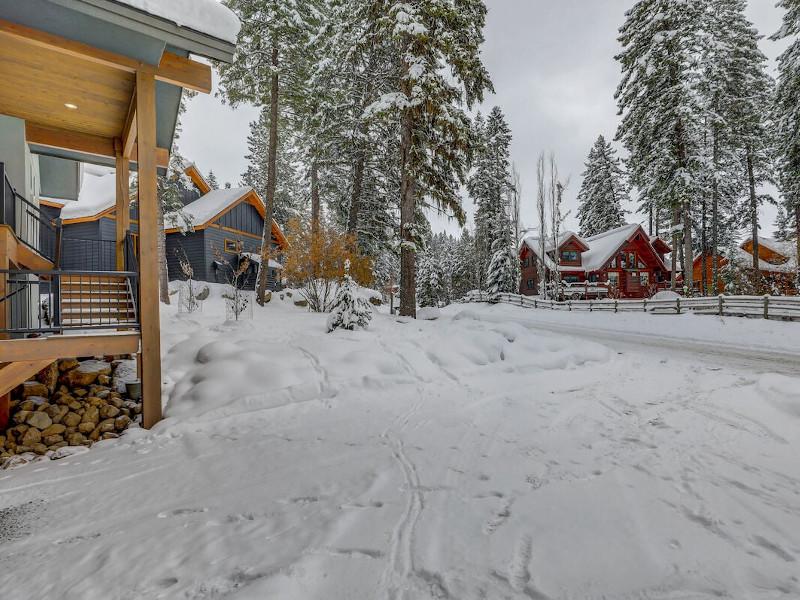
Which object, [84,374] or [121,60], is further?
[84,374]

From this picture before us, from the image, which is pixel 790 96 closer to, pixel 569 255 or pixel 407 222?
pixel 407 222

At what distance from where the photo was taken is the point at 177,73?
15.7ft

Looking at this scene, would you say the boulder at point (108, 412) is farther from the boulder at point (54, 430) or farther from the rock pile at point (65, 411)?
the boulder at point (54, 430)

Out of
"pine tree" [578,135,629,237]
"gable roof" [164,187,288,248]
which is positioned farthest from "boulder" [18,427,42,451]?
"pine tree" [578,135,629,237]

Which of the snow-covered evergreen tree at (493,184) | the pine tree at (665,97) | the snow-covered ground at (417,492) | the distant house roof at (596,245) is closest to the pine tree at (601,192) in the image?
the distant house roof at (596,245)

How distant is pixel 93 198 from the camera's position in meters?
18.0

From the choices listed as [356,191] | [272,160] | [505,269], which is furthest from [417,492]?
[505,269]

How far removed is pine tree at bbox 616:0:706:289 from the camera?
572 inches

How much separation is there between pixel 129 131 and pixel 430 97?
25.8 feet

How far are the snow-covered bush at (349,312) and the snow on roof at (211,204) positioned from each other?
14.2m

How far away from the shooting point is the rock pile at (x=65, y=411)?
4.00m

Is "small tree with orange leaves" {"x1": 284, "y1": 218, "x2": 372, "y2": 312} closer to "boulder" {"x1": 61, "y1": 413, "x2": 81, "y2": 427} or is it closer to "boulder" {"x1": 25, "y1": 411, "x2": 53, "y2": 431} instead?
"boulder" {"x1": 61, "y1": 413, "x2": 81, "y2": 427}

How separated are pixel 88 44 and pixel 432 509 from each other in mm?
6307

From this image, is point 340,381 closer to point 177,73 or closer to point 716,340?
point 177,73
